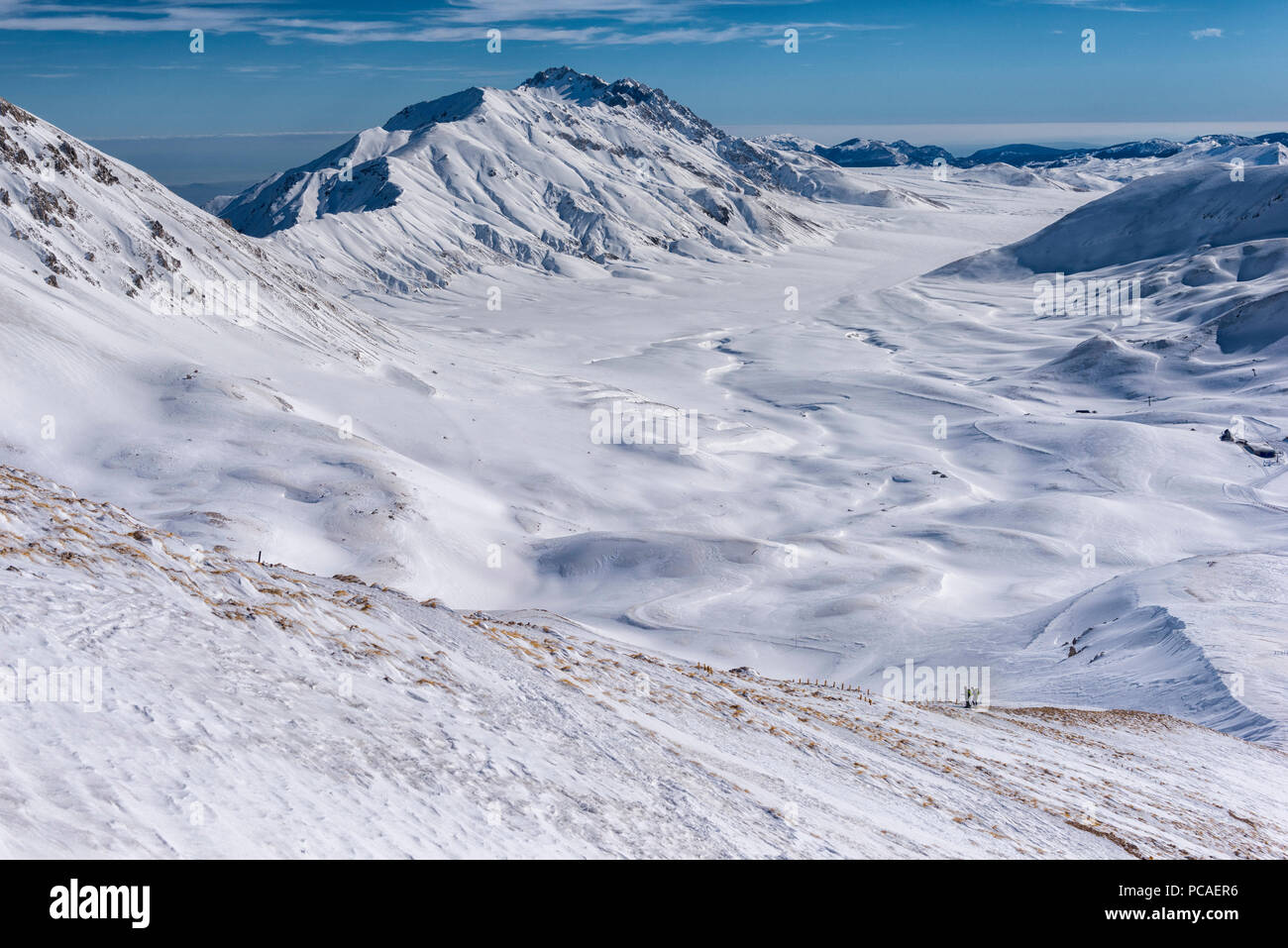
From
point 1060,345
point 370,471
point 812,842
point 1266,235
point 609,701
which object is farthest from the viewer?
point 1266,235

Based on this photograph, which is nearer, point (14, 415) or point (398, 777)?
point (398, 777)

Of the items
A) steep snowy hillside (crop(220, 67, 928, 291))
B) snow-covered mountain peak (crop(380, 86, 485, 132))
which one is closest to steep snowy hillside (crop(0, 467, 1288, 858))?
steep snowy hillside (crop(220, 67, 928, 291))

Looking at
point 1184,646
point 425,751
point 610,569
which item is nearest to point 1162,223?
point 610,569

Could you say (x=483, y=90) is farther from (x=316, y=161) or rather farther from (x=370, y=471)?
(x=370, y=471)

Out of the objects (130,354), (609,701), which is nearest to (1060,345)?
(130,354)

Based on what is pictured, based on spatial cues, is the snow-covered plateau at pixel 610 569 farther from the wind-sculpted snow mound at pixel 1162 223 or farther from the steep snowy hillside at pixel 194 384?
the wind-sculpted snow mound at pixel 1162 223

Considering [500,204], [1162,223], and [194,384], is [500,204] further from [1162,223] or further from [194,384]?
[194,384]

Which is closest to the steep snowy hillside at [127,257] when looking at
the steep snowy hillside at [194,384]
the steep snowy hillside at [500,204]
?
the steep snowy hillside at [194,384]
